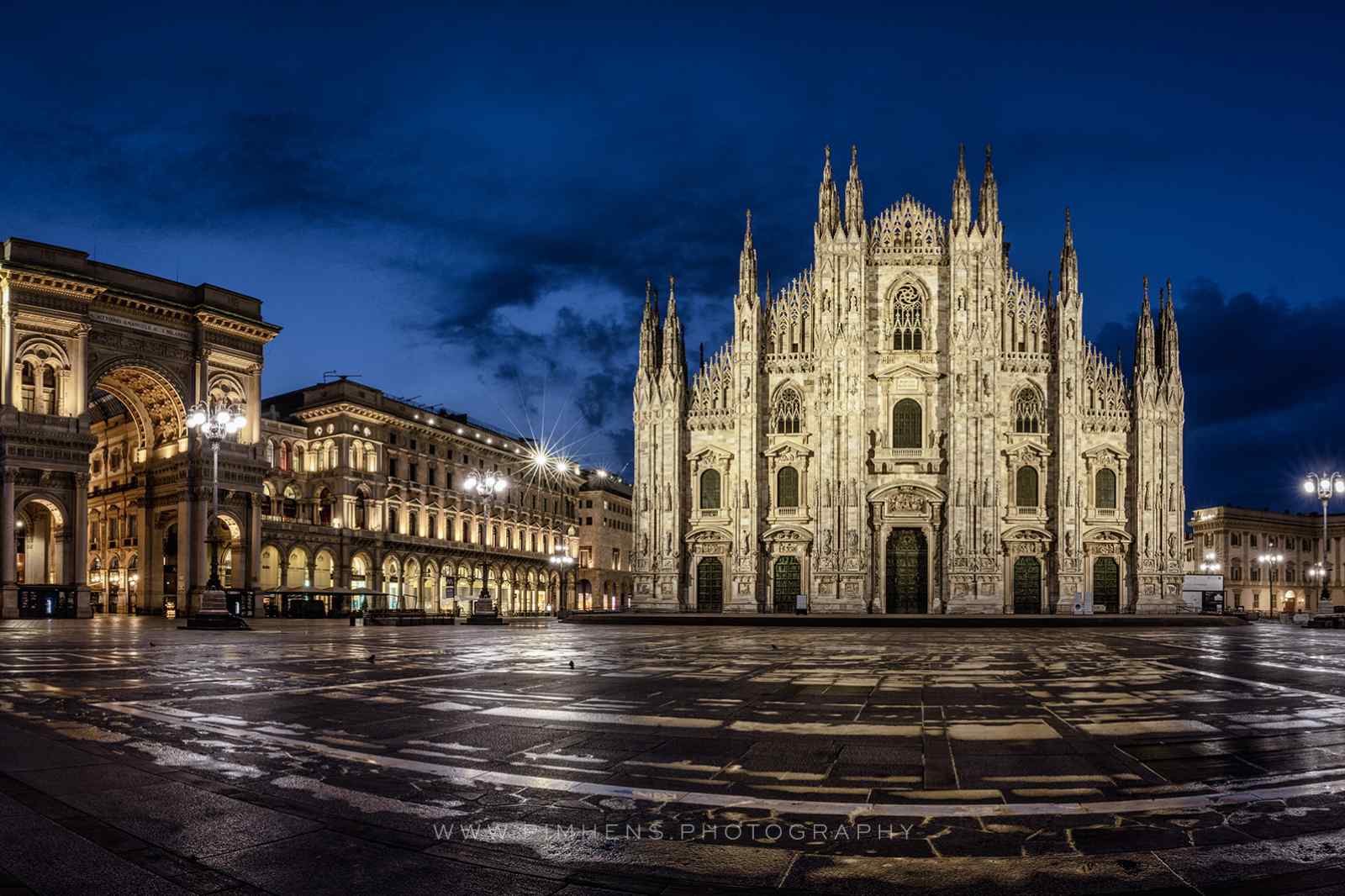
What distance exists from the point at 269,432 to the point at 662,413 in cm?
3487

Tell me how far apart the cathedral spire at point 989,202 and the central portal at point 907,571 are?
16.6 meters

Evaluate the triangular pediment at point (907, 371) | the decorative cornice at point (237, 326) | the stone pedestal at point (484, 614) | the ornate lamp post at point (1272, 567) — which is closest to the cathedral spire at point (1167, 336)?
the triangular pediment at point (907, 371)

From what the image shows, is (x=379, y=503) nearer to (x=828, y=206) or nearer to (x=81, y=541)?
(x=81, y=541)

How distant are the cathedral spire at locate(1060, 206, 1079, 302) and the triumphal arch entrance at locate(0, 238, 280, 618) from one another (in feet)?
153

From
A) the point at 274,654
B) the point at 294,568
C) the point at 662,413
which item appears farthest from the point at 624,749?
the point at 294,568

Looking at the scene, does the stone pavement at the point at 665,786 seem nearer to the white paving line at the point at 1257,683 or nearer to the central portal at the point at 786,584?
the white paving line at the point at 1257,683

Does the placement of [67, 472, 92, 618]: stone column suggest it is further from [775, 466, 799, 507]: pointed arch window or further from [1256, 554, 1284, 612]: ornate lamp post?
[1256, 554, 1284, 612]: ornate lamp post

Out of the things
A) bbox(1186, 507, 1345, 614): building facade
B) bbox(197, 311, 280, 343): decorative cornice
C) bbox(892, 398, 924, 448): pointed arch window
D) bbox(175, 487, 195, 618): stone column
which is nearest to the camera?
bbox(892, 398, 924, 448): pointed arch window

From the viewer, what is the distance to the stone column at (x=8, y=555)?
50000mm

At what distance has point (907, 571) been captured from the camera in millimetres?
55000

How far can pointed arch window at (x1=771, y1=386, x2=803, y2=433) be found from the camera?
56.0 meters

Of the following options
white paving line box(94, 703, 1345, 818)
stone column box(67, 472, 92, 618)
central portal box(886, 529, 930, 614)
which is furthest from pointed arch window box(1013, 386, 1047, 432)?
white paving line box(94, 703, 1345, 818)

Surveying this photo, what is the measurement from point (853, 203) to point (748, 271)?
21.7 ft

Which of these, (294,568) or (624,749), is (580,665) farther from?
(294,568)
